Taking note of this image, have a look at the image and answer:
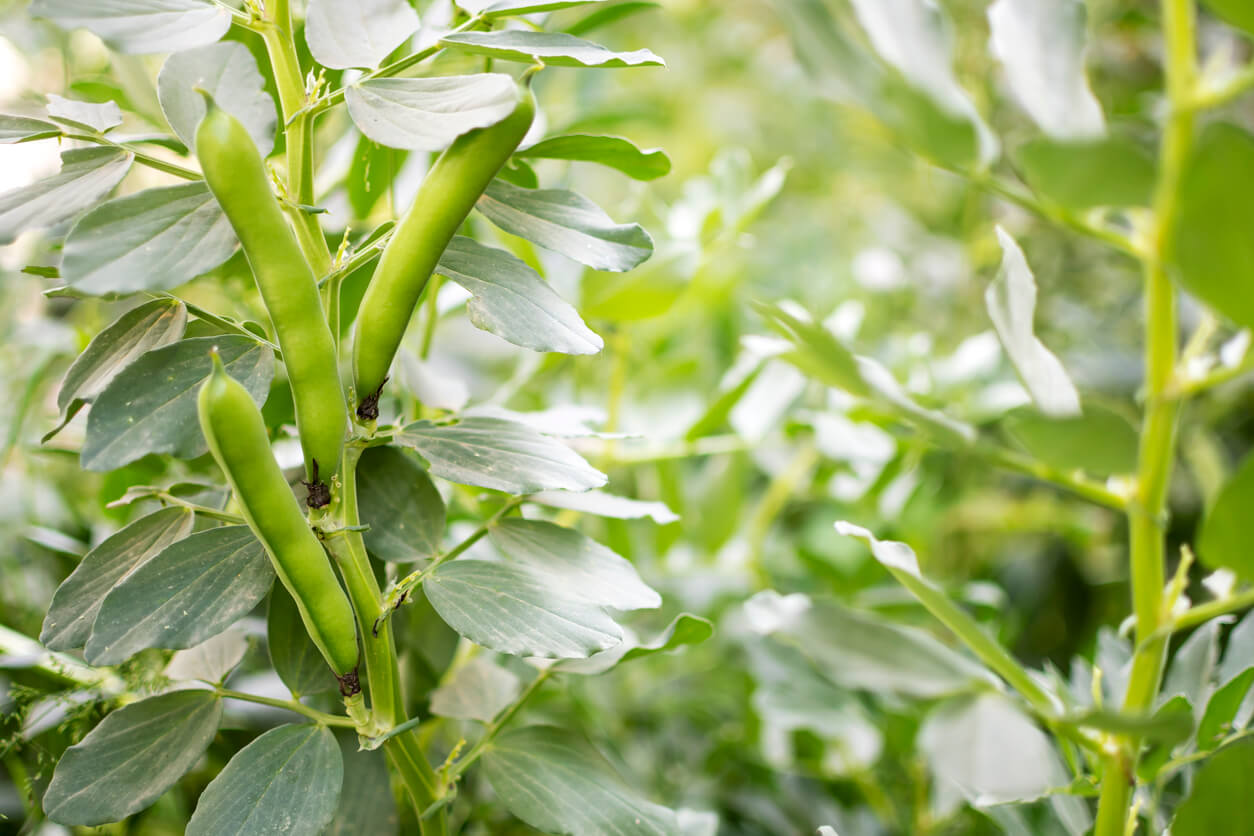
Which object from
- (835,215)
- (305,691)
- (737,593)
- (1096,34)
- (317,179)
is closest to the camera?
(305,691)

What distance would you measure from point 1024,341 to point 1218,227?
0.08 metres

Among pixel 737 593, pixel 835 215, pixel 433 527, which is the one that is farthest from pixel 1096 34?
pixel 433 527

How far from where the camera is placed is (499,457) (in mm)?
302

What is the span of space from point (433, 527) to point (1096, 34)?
3.51 feet

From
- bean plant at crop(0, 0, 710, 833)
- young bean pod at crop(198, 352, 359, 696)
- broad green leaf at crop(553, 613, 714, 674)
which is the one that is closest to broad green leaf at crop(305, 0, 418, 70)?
bean plant at crop(0, 0, 710, 833)

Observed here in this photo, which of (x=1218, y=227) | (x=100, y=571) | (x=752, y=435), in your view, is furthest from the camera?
(x=752, y=435)

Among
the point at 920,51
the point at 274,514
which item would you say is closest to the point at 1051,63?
the point at 920,51

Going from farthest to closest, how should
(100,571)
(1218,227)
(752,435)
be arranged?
(752,435), (100,571), (1218,227)

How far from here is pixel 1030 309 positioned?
0.93ft

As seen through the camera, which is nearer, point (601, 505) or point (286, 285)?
point (286, 285)

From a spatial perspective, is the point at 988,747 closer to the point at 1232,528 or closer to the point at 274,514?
the point at 1232,528

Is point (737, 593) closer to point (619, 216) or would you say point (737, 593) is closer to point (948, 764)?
point (619, 216)

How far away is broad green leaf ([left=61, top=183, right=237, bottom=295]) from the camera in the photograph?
0.78 ft

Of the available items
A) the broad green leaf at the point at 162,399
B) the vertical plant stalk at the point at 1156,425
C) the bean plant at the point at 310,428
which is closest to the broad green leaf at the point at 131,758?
the bean plant at the point at 310,428
